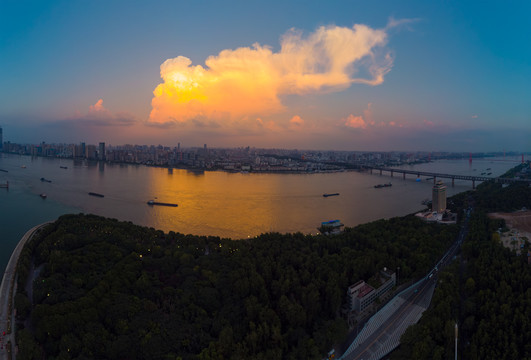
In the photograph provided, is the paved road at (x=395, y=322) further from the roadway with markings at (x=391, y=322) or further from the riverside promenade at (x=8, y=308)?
the riverside promenade at (x=8, y=308)

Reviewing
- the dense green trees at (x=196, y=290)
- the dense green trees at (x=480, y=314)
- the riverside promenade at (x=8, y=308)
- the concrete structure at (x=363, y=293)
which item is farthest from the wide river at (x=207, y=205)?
the dense green trees at (x=480, y=314)

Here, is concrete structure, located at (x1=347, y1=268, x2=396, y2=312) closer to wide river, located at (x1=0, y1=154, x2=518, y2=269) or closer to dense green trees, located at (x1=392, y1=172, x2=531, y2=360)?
dense green trees, located at (x1=392, y1=172, x2=531, y2=360)

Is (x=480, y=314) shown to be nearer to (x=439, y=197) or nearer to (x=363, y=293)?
(x=363, y=293)

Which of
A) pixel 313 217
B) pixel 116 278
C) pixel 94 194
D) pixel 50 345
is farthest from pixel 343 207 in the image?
pixel 94 194

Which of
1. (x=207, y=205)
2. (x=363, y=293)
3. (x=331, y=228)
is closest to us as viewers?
(x=363, y=293)

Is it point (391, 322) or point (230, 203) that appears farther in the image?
point (230, 203)

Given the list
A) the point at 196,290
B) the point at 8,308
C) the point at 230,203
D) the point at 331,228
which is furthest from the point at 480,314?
the point at 230,203
